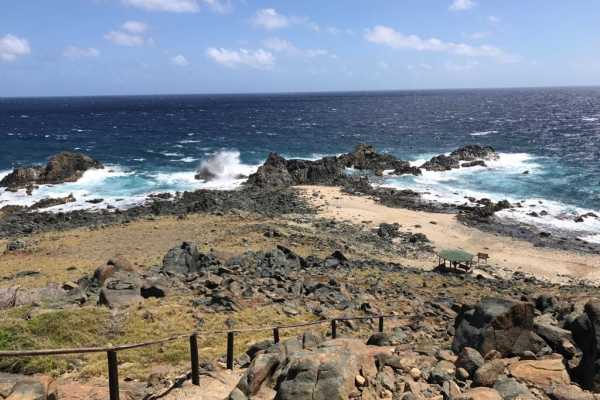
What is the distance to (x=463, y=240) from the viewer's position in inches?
1527

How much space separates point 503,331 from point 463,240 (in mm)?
27287

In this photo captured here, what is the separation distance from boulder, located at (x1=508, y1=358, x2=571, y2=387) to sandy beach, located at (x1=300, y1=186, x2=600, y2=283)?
2159 centimetres

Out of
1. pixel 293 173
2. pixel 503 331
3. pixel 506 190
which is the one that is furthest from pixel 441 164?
pixel 503 331

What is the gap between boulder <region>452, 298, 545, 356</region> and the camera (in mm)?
12484

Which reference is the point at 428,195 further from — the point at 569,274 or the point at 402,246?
the point at 569,274

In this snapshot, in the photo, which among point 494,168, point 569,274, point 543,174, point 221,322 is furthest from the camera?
A: point 494,168

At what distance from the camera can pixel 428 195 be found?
53688mm

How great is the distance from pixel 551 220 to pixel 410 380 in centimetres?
3983

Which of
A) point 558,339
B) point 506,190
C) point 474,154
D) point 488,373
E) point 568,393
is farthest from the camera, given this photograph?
point 474,154

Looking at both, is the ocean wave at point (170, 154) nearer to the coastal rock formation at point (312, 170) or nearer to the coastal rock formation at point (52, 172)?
the coastal rock formation at point (52, 172)

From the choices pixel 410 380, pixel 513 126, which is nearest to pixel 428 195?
pixel 410 380

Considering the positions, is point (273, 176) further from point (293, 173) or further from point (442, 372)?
point (442, 372)

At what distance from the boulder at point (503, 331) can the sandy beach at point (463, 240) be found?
19554 millimetres

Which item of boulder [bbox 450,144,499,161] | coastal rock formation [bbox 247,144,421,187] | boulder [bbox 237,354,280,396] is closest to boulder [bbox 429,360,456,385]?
boulder [bbox 237,354,280,396]
